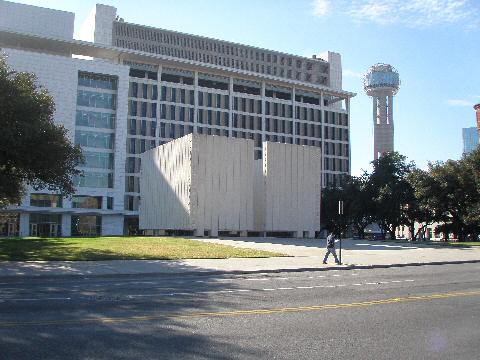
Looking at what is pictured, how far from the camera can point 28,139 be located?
25.2 metres

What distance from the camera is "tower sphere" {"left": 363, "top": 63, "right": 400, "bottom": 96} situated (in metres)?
180

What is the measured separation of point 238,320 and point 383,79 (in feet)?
600

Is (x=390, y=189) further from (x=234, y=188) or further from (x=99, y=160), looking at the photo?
(x=99, y=160)

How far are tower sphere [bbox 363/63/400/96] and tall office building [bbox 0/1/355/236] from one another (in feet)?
190

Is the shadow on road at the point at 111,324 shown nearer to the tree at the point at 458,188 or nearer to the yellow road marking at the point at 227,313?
the yellow road marking at the point at 227,313

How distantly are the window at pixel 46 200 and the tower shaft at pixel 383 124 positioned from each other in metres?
122

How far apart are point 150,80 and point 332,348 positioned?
97.8m

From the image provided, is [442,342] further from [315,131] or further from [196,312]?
[315,131]

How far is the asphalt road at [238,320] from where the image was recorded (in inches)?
275

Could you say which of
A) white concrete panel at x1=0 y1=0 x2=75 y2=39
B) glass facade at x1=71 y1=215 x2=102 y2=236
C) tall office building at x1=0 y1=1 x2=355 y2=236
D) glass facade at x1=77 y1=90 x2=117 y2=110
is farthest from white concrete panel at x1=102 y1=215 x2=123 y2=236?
white concrete panel at x1=0 y1=0 x2=75 y2=39

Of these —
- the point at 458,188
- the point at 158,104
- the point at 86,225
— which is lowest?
the point at 86,225

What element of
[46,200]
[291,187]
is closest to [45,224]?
[46,200]

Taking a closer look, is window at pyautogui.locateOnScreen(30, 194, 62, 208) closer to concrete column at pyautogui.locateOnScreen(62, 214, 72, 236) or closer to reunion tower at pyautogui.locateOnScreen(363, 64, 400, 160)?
concrete column at pyautogui.locateOnScreen(62, 214, 72, 236)

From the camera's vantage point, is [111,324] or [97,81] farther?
[97,81]
